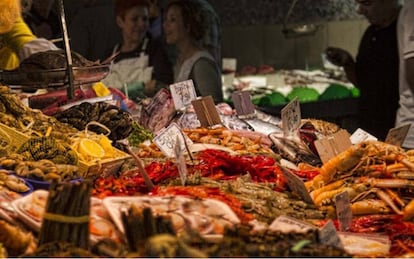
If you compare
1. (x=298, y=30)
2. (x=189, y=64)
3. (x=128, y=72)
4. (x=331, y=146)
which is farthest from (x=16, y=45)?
(x=298, y=30)

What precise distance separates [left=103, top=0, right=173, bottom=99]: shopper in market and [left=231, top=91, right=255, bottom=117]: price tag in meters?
2.90

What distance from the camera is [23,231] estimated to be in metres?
2.84

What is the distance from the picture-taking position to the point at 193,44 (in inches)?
315

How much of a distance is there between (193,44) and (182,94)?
2.48 metres

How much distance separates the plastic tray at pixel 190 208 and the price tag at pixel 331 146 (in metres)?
1.37

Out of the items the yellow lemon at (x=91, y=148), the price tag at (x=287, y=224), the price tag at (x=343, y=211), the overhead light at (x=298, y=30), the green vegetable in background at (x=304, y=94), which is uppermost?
the price tag at (x=287, y=224)

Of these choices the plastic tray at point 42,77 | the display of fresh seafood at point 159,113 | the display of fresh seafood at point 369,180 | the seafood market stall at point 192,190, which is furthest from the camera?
the display of fresh seafood at point 159,113

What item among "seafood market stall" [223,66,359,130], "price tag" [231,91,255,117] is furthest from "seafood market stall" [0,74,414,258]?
"seafood market stall" [223,66,359,130]

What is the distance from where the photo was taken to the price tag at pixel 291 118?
15.5 ft

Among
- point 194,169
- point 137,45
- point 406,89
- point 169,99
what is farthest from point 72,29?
point 194,169

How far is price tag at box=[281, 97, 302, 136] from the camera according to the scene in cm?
473

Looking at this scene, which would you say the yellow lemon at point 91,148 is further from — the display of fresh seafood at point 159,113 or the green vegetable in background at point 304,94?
the green vegetable in background at point 304,94

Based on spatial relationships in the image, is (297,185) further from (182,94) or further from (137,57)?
(137,57)

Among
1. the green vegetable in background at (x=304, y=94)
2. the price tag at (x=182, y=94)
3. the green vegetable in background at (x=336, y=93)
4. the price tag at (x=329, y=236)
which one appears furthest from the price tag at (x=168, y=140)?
the green vegetable in background at (x=336, y=93)
